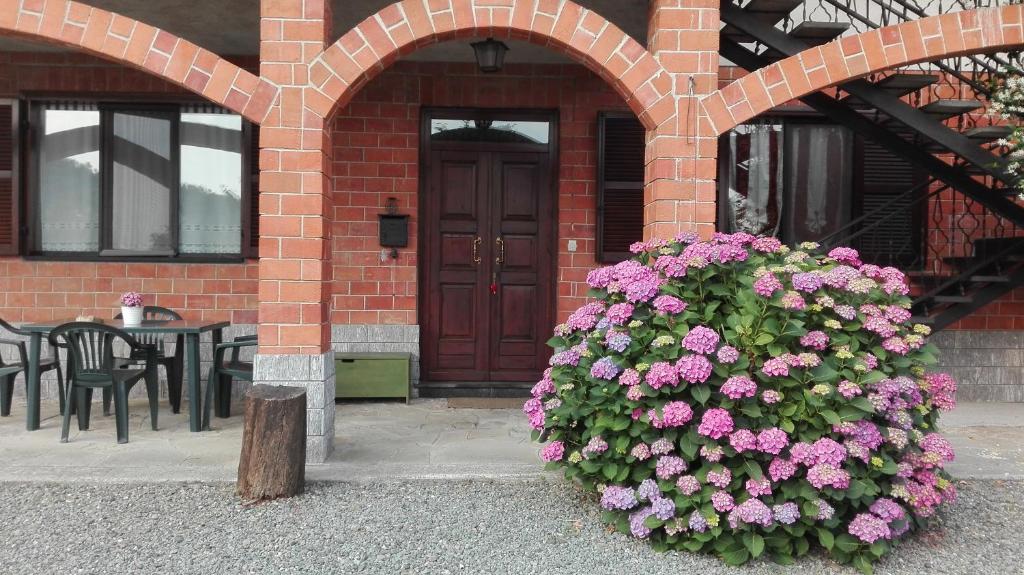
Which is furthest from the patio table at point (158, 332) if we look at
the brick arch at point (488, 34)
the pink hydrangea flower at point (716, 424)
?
the pink hydrangea flower at point (716, 424)

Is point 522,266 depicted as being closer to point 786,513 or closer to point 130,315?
point 130,315

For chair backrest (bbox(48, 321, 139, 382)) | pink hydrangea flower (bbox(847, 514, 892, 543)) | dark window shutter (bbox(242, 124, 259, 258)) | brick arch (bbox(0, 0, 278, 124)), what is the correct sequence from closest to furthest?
pink hydrangea flower (bbox(847, 514, 892, 543)) → brick arch (bbox(0, 0, 278, 124)) → chair backrest (bbox(48, 321, 139, 382)) → dark window shutter (bbox(242, 124, 259, 258))

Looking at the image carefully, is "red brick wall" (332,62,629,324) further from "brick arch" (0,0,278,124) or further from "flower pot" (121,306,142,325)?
"brick arch" (0,0,278,124)

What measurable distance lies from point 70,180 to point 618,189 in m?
5.08

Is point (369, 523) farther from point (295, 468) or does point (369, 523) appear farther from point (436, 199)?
point (436, 199)

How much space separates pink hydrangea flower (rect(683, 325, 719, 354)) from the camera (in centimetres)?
312

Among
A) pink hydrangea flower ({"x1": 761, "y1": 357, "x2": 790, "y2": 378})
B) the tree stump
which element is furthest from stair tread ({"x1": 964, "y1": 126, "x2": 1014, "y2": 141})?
the tree stump

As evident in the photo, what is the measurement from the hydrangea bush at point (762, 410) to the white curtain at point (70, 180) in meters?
5.26

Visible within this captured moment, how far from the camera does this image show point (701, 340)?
3.13m

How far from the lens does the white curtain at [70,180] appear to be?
20.9ft

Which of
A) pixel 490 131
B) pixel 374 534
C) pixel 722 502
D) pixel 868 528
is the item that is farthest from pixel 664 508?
pixel 490 131

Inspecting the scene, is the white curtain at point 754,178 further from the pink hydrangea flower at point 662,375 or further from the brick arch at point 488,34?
the pink hydrangea flower at point 662,375

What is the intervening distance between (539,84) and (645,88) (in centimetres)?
→ 233

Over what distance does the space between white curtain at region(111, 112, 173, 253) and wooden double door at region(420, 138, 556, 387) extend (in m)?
2.41
